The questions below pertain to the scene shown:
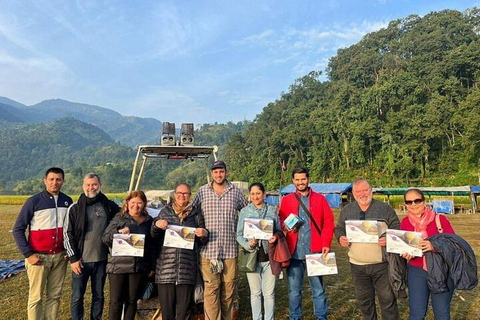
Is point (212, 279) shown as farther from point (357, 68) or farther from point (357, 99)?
point (357, 68)

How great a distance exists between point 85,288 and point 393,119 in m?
45.5

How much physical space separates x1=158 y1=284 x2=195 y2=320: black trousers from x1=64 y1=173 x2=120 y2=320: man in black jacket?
87 centimetres

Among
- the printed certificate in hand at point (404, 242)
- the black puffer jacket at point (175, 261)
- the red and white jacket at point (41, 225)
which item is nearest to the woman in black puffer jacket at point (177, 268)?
the black puffer jacket at point (175, 261)

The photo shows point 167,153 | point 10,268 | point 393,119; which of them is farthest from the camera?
point 393,119

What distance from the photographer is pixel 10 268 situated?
6.84 metres

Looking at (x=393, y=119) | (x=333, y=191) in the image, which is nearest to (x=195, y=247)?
(x=333, y=191)

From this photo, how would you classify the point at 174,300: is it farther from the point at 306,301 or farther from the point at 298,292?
the point at 306,301

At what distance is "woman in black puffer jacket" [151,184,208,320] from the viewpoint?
3377 millimetres

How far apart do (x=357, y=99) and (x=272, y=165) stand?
1765cm

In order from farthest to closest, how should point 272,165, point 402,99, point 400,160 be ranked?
point 272,165, point 402,99, point 400,160

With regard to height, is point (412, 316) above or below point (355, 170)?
below

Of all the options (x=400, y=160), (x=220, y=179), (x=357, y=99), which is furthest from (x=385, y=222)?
(x=357, y=99)

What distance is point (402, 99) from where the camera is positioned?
4569 centimetres

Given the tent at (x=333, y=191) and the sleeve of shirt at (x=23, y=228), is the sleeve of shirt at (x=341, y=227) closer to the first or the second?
the sleeve of shirt at (x=23, y=228)
